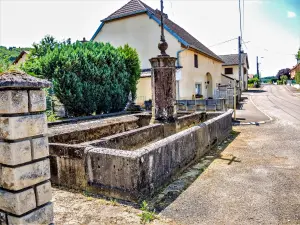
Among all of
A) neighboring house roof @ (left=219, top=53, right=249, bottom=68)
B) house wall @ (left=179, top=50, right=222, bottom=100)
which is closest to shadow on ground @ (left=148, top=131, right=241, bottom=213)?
house wall @ (left=179, top=50, right=222, bottom=100)

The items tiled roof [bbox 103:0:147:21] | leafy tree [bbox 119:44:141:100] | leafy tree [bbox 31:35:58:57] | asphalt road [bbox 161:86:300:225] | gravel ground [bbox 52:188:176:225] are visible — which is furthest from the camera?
leafy tree [bbox 31:35:58:57]

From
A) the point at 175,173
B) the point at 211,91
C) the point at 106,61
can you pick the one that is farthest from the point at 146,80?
the point at 175,173

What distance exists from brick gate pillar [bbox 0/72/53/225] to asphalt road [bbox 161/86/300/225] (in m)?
1.88

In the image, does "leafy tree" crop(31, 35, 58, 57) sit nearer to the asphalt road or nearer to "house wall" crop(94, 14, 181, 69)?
"house wall" crop(94, 14, 181, 69)

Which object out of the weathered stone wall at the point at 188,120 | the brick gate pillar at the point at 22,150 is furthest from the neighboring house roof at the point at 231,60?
the brick gate pillar at the point at 22,150

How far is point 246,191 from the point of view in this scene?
444 cm

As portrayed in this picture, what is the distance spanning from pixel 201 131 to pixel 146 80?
14.6 m

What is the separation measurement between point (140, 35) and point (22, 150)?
65.5ft

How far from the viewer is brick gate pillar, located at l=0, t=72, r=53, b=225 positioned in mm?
2424

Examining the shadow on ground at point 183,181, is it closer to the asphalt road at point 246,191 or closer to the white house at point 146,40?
the asphalt road at point 246,191

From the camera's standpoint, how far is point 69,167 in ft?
15.3

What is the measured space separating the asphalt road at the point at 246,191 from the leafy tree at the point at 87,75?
8.52m

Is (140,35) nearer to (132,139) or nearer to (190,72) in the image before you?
(190,72)

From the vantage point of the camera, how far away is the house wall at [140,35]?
20.4 m
